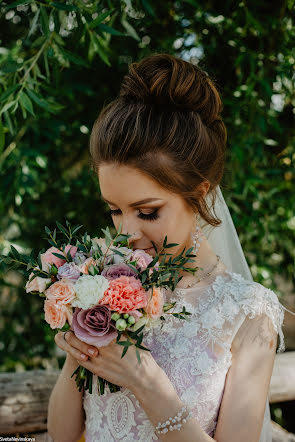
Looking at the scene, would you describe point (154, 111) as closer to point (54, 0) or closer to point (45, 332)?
point (54, 0)

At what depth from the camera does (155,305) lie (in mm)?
1484

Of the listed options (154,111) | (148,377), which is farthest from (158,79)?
(148,377)

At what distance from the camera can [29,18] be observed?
287 centimetres

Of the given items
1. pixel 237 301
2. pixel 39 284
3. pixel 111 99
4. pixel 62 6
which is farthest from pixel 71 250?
pixel 111 99

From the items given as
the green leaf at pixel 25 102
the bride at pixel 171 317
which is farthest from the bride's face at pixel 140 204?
the green leaf at pixel 25 102

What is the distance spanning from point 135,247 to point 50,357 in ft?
6.92

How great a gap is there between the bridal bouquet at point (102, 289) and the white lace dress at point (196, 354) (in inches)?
11.0

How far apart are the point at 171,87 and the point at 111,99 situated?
1455 millimetres

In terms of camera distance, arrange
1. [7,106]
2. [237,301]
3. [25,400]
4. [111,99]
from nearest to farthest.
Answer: [237,301]
[7,106]
[25,400]
[111,99]

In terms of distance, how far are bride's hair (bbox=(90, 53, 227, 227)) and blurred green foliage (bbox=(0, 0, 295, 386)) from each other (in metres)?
0.87

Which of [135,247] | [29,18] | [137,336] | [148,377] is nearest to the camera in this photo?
[137,336]

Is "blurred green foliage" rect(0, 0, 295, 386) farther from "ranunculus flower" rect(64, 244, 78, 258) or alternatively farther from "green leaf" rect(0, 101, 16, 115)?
"ranunculus flower" rect(64, 244, 78, 258)

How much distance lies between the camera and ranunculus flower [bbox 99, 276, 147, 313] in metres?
1.41

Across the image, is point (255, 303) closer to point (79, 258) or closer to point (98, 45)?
point (79, 258)
